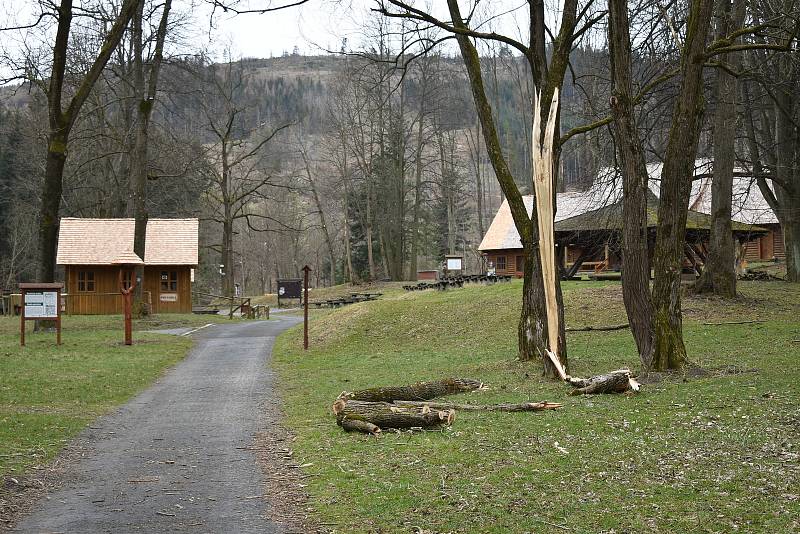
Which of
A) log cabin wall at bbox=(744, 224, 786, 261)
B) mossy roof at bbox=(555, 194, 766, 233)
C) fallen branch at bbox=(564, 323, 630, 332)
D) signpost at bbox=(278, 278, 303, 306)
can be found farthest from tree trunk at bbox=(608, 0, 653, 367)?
signpost at bbox=(278, 278, 303, 306)

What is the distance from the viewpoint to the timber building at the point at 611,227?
29.2 m

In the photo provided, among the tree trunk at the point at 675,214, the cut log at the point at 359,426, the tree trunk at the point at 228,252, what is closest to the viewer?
the cut log at the point at 359,426

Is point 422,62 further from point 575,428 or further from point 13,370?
point 575,428

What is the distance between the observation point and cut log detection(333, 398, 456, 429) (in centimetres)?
1110

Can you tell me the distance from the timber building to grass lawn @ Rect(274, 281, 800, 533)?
795cm

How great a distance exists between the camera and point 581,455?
8781 mm

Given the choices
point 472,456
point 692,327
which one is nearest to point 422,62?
point 692,327

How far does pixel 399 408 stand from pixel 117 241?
3584 cm

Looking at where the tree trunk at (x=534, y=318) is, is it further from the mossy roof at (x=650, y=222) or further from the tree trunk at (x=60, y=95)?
the mossy roof at (x=650, y=222)

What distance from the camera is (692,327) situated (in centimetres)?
2169

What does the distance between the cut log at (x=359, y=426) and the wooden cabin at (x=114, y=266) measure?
108ft

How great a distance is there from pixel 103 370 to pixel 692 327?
14406 mm

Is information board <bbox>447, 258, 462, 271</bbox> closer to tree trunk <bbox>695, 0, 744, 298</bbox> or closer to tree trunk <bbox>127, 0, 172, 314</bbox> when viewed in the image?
tree trunk <bbox>127, 0, 172, 314</bbox>

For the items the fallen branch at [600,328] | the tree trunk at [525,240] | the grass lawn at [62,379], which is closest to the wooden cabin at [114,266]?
the grass lawn at [62,379]
